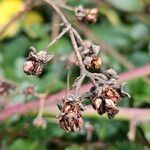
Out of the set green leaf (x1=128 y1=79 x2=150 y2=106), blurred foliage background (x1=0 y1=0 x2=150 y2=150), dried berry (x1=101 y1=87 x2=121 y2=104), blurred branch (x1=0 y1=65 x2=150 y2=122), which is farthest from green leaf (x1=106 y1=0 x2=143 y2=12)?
dried berry (x1=101 y1=87 x2=121 y2=104)

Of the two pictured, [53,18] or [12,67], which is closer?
[12,67]

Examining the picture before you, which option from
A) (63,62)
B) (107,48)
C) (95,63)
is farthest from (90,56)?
(107,48)

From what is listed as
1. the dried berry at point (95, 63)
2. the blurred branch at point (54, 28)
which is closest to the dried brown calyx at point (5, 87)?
the dried berry at point (95, 63)

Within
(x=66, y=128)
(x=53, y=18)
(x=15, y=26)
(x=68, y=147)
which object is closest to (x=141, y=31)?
(x=53, y=18)

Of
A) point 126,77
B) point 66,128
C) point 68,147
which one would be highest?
point 66,128

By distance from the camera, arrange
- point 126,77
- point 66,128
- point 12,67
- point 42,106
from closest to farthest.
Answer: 1. point 66,128
2. point 42,106
3. point 126,77
4. point 12,67

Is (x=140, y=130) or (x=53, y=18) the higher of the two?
(x=53, y=18)

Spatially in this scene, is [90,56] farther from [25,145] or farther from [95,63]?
[25,145]

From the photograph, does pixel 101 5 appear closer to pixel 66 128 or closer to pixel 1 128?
pixel 1 128
